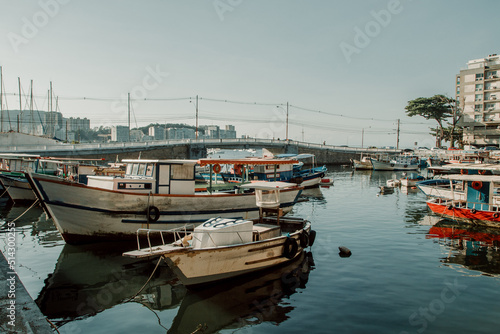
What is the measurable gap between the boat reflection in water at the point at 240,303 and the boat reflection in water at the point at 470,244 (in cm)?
802

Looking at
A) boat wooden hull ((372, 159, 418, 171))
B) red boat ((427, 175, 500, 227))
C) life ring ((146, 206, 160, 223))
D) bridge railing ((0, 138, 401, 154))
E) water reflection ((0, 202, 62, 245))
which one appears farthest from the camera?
boat wooden hull ((372, 159, 418, 171))

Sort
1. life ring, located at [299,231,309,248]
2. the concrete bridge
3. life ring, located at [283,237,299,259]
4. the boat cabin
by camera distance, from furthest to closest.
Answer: the concrete bridge
the boat cabin
life ring, located at [299,231,309,248]
life ring, located at [283,237,299,259]

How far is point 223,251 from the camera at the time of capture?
12.0m

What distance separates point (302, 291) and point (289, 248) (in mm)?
2364

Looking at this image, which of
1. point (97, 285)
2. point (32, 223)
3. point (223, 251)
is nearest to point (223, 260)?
point (223, 251)

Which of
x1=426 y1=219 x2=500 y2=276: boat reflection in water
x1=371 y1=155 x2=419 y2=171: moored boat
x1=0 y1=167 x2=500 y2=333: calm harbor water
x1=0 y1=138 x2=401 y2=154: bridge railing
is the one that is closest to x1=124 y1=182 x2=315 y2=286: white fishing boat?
x1=0 y1=167 x2=500 y2=333: calm harbor water

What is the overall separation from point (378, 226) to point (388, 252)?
19.7 ft

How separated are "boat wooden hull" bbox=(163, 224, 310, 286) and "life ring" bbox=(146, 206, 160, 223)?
6.22m

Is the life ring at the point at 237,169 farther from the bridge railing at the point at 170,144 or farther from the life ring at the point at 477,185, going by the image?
the bridge railing at the point at 170,144

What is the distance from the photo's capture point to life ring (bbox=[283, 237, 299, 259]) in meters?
14.2

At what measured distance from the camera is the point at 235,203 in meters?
19.0

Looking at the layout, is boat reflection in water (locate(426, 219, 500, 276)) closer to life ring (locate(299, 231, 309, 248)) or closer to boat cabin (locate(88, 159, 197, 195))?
life ring (locate(299, 231, 309, 248))

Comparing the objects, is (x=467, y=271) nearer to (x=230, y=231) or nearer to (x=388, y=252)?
(x=388, y=252)

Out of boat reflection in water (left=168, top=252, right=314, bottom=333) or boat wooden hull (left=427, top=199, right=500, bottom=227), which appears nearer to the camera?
boat reflection in water (left=168, top=252, right=314, bottom=333)
